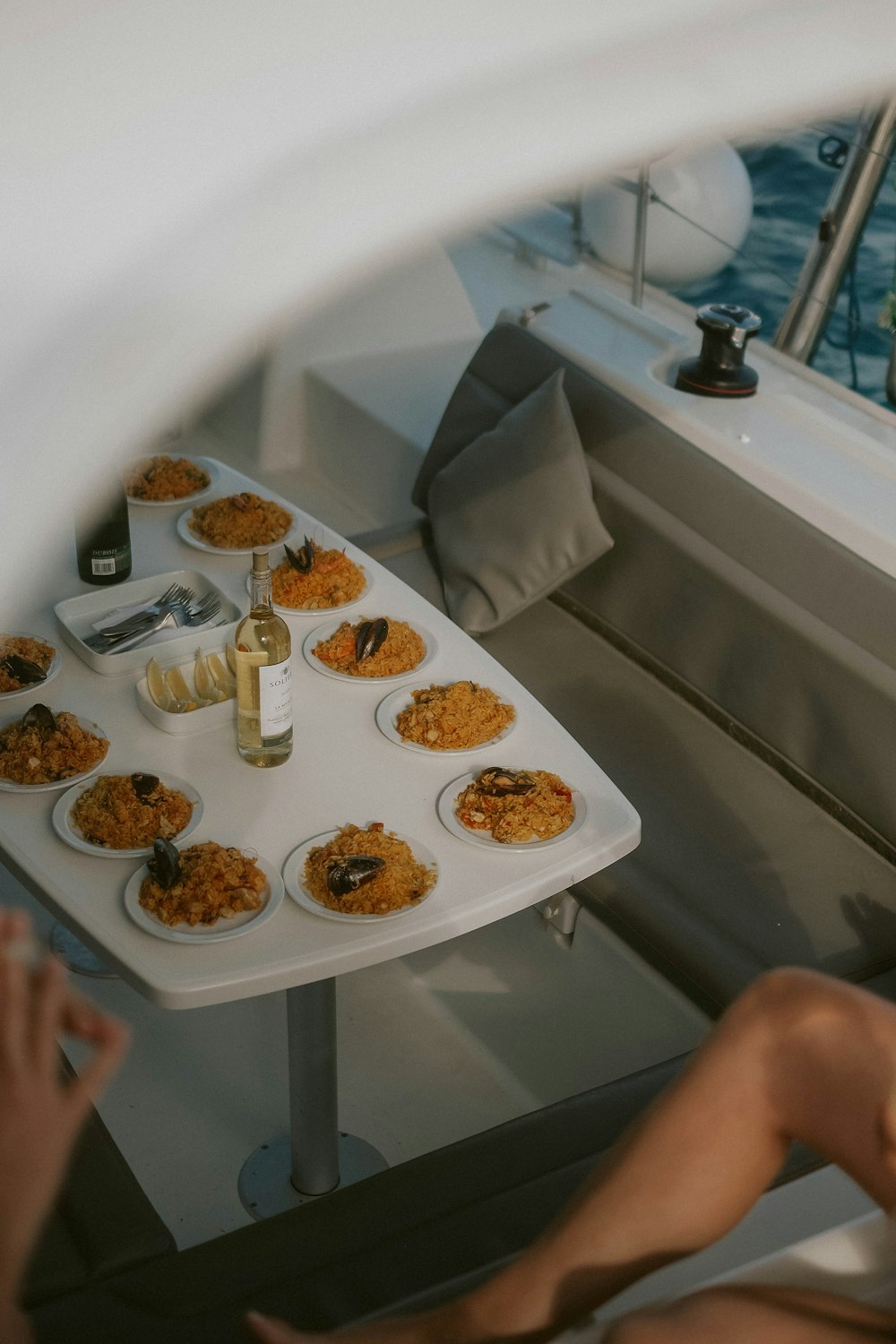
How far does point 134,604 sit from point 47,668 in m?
0.18

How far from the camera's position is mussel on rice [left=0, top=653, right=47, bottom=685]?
1.63 meters

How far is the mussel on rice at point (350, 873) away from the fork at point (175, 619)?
1.74ft

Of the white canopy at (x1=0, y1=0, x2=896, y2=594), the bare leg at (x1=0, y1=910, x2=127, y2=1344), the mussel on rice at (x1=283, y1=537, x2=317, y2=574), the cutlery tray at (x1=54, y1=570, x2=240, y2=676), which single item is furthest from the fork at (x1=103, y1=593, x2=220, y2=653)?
the white canopy at (x1=0, y1=0, x2=896, y2=594)

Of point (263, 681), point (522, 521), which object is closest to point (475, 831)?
point (263, 681)

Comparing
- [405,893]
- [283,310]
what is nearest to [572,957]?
[405,893]

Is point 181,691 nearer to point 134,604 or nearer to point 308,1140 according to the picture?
point 134,604

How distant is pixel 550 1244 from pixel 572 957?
1033mm

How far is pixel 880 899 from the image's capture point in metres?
1.83

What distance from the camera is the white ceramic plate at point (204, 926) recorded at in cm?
A: 127

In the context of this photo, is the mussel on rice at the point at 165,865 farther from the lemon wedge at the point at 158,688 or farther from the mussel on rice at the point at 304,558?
the mussel on rice at the point at 304,558

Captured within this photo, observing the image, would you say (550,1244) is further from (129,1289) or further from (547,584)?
(547,584)

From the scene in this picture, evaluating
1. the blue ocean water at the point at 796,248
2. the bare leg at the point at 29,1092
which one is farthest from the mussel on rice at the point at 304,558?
the blue ocean water at the point at 796,248

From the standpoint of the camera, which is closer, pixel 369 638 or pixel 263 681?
pixel 263 681

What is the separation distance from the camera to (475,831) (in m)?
1.45
